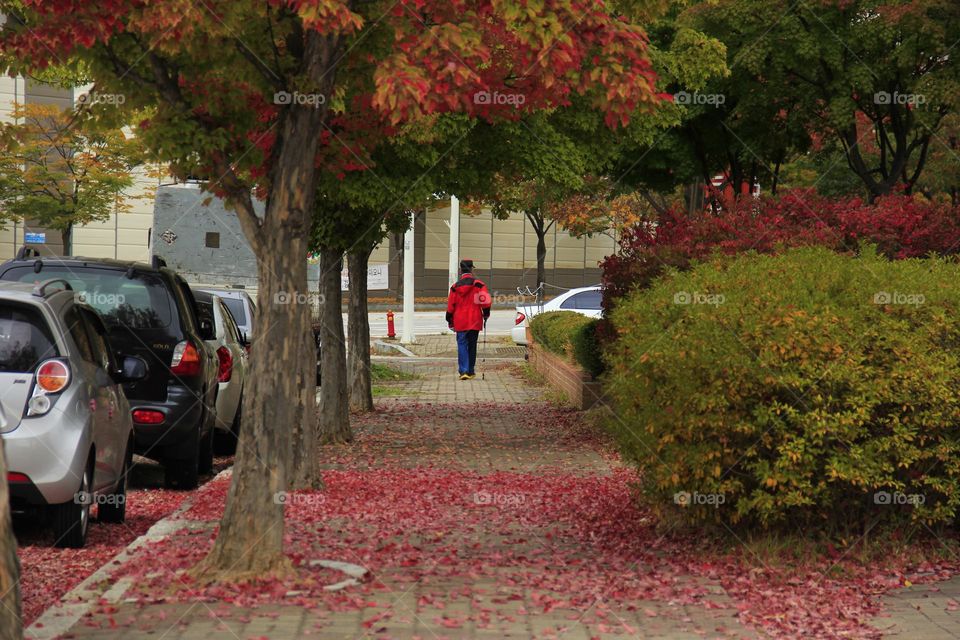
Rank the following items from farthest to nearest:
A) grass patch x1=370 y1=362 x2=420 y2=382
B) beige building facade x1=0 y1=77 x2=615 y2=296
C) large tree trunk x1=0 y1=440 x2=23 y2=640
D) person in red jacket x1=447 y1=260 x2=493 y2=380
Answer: beige building facade x1=0 y1=77 x2=615 y2=296 → grass patch x1=370 y1=362 x2=420 y2=382 → person in red jacket x1=447 y1=260 x2=493 y2=380 → large tree trunk x1=0 y1=440 x2=23 y2=640

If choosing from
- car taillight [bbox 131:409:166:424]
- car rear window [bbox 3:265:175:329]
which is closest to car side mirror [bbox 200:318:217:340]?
car rear window [bbox 3:265:175:329]

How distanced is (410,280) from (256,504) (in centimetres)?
2669

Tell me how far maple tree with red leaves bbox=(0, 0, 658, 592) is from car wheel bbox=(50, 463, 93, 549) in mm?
1658

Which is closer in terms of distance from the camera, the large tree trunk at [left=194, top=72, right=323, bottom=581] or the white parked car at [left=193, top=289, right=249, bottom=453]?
the large tree trunk at [left=194, top=72, right=323, bottom=581]

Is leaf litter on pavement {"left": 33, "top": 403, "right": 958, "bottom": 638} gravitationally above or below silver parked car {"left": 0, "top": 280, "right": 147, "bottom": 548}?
below

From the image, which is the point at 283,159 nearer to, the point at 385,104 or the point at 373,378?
the point at 385,104

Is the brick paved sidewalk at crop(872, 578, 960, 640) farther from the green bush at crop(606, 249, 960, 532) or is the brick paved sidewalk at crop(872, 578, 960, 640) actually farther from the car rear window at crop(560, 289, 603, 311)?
the car rear window at crop(560, 289, 603, 311)

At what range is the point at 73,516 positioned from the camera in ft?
27.3

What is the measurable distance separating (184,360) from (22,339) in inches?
121

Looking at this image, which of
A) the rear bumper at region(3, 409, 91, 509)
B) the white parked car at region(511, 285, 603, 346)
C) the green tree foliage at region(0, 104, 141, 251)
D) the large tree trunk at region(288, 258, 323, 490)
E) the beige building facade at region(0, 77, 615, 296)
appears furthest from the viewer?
the beige building facade at region(0, 77, 615, 296)

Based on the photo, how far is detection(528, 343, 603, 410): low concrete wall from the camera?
17672 mm

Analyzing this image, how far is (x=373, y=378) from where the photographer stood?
24531 millimetres

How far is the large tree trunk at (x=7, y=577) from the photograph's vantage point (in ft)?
13.7

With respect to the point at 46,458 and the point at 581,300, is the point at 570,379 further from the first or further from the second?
the point at 581,300
